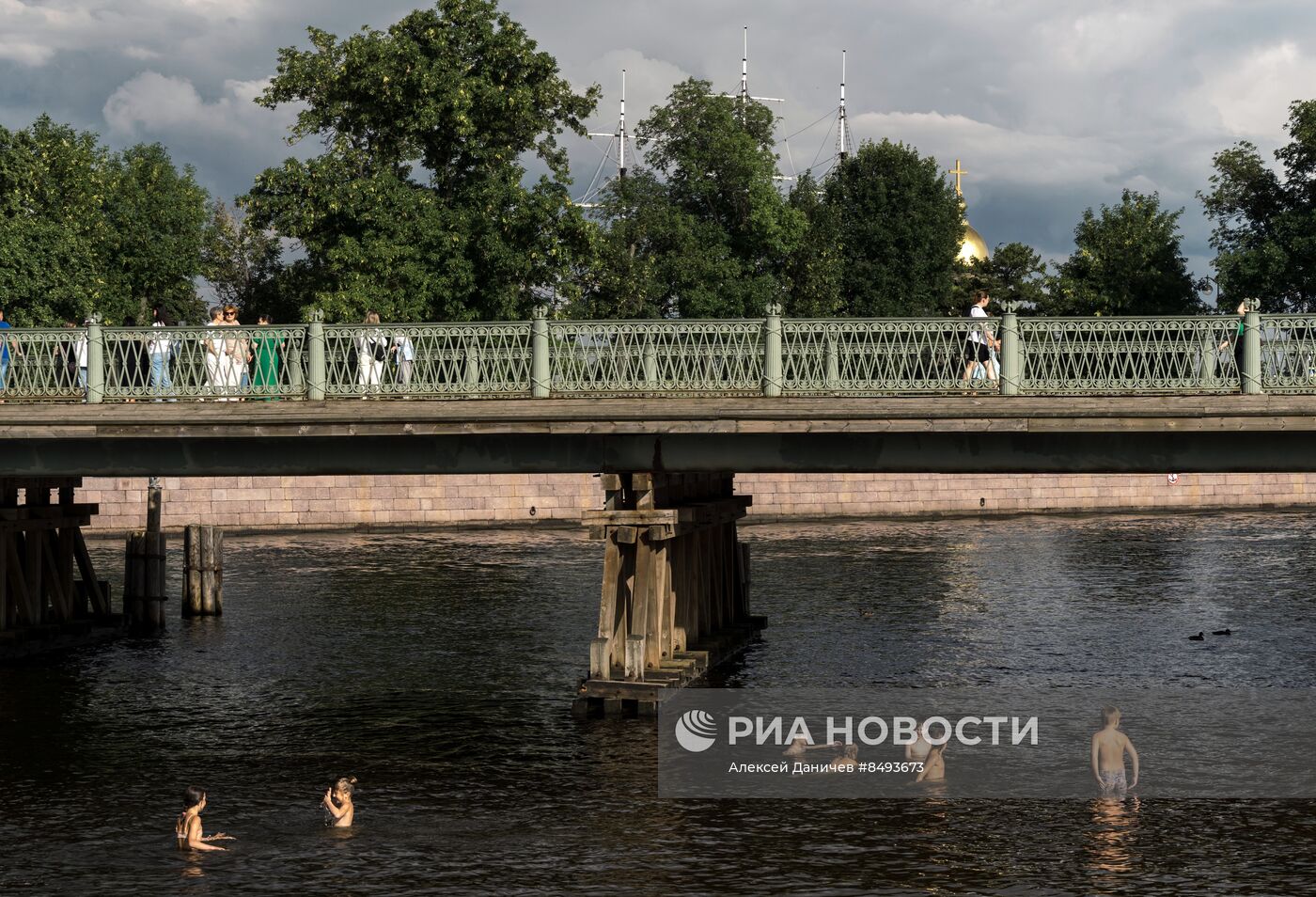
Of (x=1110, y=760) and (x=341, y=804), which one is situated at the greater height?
(x=1110, y=760)

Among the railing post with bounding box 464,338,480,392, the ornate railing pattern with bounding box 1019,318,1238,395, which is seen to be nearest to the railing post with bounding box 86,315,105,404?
the railing post with bounding box 464,338,480,392

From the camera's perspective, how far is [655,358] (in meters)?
21.0

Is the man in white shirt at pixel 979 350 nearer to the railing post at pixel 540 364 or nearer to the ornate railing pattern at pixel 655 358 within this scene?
the ornate railing pattern at pixel 655 358

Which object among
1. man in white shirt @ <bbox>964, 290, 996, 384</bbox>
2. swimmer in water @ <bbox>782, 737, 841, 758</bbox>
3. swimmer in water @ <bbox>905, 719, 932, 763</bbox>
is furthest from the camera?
man in white shirt @ <bbox>964, 290, 996, 384</bbox>

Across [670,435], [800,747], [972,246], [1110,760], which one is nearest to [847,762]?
[800,747]

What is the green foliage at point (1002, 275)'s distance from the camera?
250ft

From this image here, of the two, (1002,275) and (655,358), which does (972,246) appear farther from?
(655,358)

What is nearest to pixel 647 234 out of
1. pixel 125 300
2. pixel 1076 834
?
pixel 125 300

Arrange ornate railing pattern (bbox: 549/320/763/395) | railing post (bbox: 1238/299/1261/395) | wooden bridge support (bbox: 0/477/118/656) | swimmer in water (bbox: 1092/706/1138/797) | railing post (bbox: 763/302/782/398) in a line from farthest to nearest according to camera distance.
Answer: wooden bridge support (bbox: 0/477/118/656)
ornate railing pattern (bbox: 549/320/763/395)
railing post (bbox: 763/302/782/398)
railing post (bbox: 1238/299/1261/395)
swimmer in water (bbox: 1092/706/1138/797)

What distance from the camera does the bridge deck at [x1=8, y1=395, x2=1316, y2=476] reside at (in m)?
19.8

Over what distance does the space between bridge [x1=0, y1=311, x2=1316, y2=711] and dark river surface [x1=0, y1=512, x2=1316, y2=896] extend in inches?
138

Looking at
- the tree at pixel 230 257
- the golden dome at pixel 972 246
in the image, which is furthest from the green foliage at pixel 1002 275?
the tree at pixel 230 257

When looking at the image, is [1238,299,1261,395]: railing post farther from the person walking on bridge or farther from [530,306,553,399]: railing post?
the person walking on bridge

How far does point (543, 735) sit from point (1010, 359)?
306 inches
